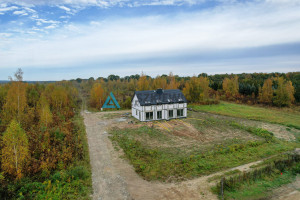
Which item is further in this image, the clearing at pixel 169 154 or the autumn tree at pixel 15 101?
the autumn tree at pixel 15 101

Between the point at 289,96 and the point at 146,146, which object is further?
the point at 289,96

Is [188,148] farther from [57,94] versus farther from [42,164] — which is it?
[57,94]

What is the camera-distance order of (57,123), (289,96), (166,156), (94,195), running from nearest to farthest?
(94,195) < (166,156) < (57,123) < (289,96)

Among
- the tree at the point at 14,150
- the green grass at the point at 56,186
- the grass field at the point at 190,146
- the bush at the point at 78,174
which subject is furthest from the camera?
the grass field at the point at 190,146

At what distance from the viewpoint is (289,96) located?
115ft

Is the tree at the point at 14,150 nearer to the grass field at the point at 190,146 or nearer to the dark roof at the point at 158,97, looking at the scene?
the grass field at the point at 190,146

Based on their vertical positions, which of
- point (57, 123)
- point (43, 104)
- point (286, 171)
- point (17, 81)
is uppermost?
point (17, 81)

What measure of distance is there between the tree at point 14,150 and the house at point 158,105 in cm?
1591

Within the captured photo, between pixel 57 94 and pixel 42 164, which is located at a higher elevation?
pixel 57 94

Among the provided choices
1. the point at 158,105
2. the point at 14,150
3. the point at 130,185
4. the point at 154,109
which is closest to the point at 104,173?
the point at 130,185

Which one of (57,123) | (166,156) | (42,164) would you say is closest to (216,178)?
(166,156)

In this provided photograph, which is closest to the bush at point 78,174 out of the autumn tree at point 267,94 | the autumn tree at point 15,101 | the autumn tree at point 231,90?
the autumn tree at point 15,101

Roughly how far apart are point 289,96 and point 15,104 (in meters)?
44.6

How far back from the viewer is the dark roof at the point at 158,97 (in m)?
25.5
